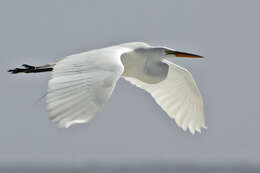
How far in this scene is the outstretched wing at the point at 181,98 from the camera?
9688mm

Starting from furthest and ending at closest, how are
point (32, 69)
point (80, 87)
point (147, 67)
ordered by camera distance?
point (32, 69) < point (147, 67) < point (80, 87)

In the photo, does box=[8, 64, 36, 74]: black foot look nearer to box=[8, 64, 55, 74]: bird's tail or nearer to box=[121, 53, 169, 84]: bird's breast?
box=[8, 64, 55, 74]: bird's tail

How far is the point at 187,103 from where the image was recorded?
384 inches

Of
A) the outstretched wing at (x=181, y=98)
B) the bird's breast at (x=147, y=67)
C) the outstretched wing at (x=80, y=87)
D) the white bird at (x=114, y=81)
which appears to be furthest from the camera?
the outstretched wing at (x=181, y=98)

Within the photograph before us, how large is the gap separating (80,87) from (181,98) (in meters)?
3.96

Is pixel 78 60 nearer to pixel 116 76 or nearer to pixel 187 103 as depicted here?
pixel 116 76

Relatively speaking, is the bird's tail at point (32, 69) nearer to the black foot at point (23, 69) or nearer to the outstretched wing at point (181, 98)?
the black foot at point (23, 69)

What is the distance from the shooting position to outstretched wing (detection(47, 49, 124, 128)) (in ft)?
17.9

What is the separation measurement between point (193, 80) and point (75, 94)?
406 cm

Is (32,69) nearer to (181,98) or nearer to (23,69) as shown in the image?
(23,69)

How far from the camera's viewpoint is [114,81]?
620cm

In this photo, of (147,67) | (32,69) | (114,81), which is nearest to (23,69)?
(32,69)

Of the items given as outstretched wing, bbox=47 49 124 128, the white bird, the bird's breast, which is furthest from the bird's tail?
outstretched wing, bbox=47 49 124 128

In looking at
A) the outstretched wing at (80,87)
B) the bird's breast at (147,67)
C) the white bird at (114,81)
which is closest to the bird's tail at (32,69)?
the white bird at (114,81)
